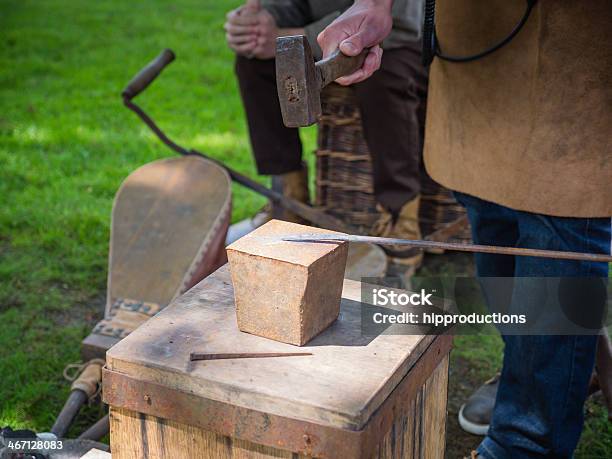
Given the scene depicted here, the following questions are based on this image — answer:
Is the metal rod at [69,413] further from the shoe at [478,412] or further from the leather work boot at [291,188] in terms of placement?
the leather work boot at [291,188]

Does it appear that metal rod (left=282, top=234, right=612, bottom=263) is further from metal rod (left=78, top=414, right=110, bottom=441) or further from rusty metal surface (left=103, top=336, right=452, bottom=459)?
metal rod (left=78, top=414, right=110, bottom=441)

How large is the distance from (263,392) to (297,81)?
0.54m

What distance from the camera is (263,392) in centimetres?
138

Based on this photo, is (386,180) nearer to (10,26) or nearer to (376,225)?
(376,225)

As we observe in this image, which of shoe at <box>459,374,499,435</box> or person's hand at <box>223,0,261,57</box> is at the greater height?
person's hand at <box>223,0,261,57</box>

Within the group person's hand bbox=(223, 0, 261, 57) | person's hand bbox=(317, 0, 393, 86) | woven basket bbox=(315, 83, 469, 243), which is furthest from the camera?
woven basket bbox=(315, 83, 469, 243)

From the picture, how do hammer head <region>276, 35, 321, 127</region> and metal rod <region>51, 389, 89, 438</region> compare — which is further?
metal rod <region>51, 389, 89, 438</region>

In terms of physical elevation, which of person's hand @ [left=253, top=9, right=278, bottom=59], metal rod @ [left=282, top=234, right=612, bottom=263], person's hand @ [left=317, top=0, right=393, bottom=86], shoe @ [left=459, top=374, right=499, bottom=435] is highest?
person's hand @ [left=317, top=0, right=393, bottom=86]

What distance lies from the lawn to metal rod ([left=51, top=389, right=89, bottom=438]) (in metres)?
0.14

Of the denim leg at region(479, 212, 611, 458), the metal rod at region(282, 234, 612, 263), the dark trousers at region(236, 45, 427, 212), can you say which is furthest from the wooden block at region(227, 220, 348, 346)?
the dark trousers at region(236, 45, 427, 212)

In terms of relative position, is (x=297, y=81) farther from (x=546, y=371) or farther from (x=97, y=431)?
(x=97, y=431)

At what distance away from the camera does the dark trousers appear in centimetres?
320

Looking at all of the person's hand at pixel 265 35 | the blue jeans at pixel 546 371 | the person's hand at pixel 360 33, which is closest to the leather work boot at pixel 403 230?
the person's hand at pixel 265 35

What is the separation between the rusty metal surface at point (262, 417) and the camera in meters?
1.34
